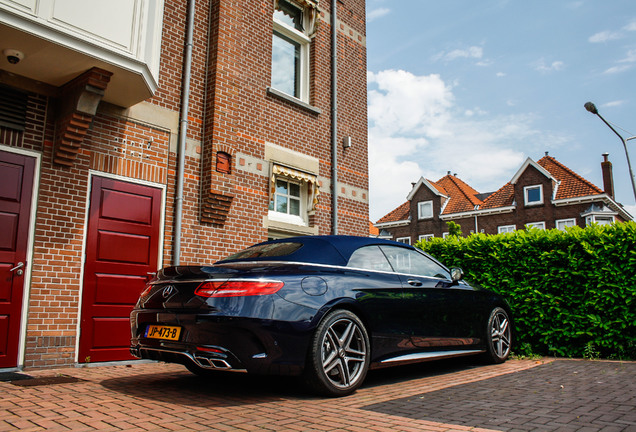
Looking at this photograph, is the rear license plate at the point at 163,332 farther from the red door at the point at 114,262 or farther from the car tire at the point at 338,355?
the red door at the point at 114,262

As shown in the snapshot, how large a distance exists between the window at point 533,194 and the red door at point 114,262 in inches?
1250

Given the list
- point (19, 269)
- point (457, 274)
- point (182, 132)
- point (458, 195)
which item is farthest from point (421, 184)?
point (19, 269)

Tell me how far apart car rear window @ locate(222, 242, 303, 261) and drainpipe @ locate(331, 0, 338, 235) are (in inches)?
204

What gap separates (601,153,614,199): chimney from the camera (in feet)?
112

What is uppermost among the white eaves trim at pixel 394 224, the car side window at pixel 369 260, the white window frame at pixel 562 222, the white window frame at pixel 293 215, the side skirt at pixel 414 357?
the white eaves trim at pixel 394 224

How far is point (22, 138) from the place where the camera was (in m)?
6.14

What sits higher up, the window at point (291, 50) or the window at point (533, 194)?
the window at point (533, 194)

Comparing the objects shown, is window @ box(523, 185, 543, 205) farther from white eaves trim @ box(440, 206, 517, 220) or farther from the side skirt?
the side skirt

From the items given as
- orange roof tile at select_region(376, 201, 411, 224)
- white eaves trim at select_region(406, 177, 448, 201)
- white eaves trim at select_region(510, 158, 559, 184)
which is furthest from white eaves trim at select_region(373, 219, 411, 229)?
white eaves trim at select_region(510, 158, 559, 184)

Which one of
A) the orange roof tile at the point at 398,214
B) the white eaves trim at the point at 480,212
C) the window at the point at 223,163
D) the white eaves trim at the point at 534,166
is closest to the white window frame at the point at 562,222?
the white eaves trim at the point at 534,166

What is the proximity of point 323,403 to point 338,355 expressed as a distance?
44cm

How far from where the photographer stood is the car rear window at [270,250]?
4785 millimetres

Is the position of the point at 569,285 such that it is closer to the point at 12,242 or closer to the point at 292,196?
the point at 292,196

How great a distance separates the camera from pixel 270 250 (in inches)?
196
